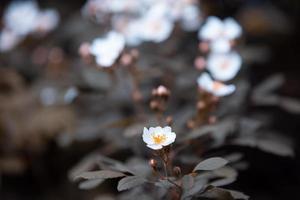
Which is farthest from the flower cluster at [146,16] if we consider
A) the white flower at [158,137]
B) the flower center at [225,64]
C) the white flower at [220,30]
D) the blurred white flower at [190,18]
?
the white flower at [158,137]

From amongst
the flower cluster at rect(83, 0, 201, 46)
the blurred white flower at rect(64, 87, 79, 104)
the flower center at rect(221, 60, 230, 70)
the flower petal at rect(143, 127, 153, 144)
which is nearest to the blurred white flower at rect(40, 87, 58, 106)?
the blurred white flower at rect(64, 87, 79, 104)

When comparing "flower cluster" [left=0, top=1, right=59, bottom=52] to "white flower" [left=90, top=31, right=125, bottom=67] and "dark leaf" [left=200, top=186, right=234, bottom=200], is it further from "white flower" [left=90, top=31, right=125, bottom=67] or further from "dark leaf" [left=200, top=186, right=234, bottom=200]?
"dark leaf" [left=200, top=186, right=234, bottom=200]

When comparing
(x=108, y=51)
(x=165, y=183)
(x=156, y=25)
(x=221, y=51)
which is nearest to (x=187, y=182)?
(x=165, y=183)

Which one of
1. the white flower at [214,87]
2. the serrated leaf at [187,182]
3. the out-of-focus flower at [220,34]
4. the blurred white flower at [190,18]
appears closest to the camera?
the serrated leaf at [187,182]

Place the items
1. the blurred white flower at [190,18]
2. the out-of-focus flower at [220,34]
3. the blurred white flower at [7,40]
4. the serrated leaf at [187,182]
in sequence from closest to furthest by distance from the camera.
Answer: the serrated leaf at [187,182]
the out-of-focus flower at [220,34]
the blurred white flower at [190,18]
the blurred white flower at [7,40]

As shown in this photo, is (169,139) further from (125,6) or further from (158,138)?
(125,6)

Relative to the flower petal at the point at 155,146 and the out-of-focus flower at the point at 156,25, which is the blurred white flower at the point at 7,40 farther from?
the flower petal at the point at 155,146

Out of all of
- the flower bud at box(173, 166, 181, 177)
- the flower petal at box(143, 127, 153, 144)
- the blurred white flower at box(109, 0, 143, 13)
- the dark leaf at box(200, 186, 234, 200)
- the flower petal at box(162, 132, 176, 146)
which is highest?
the blurred white flower at box(109, 0, 143, 13)

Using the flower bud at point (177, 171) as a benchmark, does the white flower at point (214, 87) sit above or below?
above
